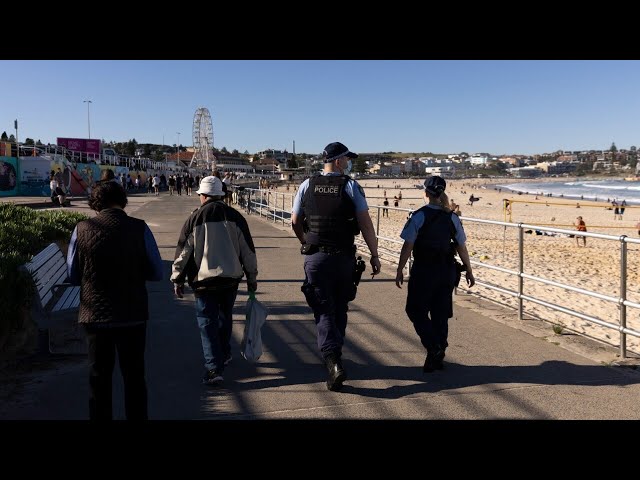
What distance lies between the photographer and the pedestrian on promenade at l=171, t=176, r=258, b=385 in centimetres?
478

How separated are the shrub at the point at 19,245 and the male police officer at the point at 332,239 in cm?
233

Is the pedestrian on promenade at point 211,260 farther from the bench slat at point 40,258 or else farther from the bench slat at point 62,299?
the bench slat at point 40,258

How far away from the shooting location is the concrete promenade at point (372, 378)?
4.25m

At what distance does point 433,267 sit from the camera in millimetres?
5141

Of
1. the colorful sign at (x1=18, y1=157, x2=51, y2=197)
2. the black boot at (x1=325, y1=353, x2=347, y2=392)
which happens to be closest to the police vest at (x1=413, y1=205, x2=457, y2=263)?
the black boot at (x1=325, y1=353, x2=347, y2=392)

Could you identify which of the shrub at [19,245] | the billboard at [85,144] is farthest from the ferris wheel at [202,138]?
the shrub at [19,245]

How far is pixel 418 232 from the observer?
5176 mm

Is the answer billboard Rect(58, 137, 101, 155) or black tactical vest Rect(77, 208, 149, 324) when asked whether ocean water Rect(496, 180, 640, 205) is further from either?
Result: black tactical vest Rect(77, 208, 149, 324)

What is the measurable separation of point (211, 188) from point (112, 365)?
163cm

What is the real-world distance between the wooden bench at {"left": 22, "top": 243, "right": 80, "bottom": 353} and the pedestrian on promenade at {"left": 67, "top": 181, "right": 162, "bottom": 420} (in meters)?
1.75
